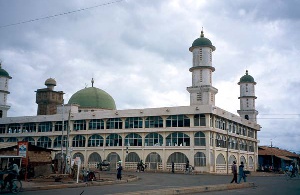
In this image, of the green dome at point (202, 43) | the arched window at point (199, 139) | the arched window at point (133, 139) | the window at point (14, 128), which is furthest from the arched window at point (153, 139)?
the window at point (14, 128)

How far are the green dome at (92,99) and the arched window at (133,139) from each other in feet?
47.4

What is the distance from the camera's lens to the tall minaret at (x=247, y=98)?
61.7m

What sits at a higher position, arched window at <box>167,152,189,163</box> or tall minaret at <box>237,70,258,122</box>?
tall minaret at <box>237,70,258,122</box>

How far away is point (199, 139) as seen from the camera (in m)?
46.1

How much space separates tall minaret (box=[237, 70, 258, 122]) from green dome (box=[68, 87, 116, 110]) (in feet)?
79.9

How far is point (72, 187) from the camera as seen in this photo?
2052 cm

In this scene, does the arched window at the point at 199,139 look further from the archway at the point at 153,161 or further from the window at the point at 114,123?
the window at the point at 114,123

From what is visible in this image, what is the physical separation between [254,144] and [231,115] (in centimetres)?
1303

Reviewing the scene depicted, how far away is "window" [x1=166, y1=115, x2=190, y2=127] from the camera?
154 ft

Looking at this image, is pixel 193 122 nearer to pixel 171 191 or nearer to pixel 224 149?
pixel 224 149

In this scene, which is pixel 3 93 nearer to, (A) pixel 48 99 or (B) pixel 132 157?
(A) pixel 48 99

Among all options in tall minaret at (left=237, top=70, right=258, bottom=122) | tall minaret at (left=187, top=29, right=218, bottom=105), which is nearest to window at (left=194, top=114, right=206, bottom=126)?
tall minaret at (left=187, top=29, right=218, bottom=105)

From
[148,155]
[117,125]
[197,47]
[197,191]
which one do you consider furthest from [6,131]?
[197,191]

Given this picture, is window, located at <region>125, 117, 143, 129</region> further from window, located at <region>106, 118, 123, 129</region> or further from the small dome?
the small dome
